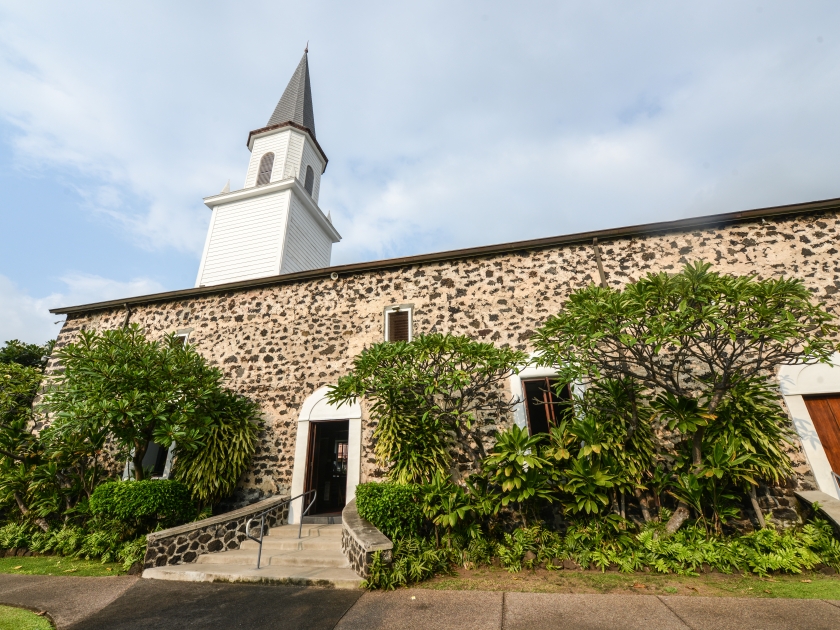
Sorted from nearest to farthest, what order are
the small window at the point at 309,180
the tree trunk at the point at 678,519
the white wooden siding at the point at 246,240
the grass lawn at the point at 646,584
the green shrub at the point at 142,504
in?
the grass lawn at the point at 646,584 → the tree trunk at the point at 678,519 → the green shrub at the point at 142,504 → the white wooden siding at the point at 246,240 → the small window at the point at 309,180

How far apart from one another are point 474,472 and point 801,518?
5.04 metres

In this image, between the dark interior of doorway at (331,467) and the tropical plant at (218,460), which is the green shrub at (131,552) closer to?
the tropical plant at (218,460)

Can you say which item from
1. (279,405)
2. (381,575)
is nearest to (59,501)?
(279,405)

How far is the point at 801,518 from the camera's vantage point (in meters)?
5.86

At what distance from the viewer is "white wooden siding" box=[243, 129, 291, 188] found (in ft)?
50.3

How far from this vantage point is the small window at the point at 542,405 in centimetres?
729

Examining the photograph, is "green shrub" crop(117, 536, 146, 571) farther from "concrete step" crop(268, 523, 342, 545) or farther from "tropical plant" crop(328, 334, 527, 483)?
"tropical plant" crop(328, 334, 527, 483)

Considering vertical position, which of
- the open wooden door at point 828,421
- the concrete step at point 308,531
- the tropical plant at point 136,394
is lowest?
the concrete step at point 308,531

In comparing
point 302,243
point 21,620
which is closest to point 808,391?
point 21,620

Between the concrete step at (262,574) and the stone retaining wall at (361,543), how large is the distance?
164mm

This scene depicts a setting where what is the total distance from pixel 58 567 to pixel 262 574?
13.3 feet

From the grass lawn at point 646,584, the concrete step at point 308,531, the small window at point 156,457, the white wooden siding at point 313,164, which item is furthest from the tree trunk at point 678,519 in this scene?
the white wooden siding at point 313,164

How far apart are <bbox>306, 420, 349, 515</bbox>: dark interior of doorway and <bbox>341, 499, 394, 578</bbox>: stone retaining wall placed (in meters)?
2.87

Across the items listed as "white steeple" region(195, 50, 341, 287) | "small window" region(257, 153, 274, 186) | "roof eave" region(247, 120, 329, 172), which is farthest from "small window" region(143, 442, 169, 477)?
"roof eave" region(247, 120, 329, 172)
